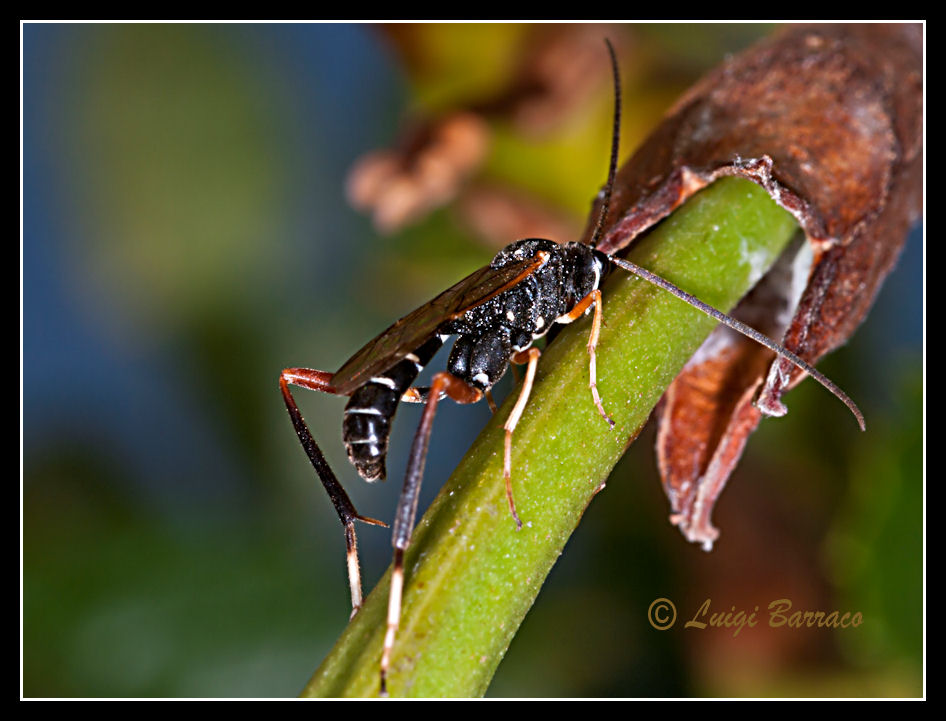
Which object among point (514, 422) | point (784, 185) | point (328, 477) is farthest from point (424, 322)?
point (784, 185)

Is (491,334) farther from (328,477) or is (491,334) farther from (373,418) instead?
(328,477)

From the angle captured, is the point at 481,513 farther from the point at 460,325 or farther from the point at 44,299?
the point at 44,299

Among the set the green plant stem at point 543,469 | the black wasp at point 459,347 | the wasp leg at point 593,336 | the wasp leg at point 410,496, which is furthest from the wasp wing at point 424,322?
the green plant stem at point 543,469

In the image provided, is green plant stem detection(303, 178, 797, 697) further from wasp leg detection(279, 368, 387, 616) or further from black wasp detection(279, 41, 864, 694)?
wasp leg detection(279, 368, 387, 616)

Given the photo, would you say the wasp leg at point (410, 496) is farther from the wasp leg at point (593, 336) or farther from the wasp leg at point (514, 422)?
the wasp leg at point (593, 336)

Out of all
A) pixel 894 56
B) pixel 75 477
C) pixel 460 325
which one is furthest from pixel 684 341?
pixel 75 477
